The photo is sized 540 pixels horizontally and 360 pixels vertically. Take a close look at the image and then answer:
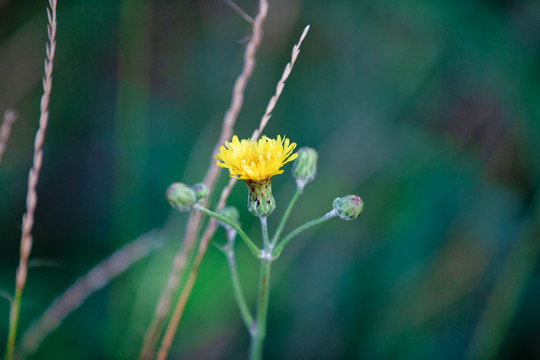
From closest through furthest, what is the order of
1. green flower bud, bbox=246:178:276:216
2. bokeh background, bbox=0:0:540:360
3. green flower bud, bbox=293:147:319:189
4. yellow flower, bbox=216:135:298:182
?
yellow flower, bbox=216:135:298:182 → green flower bud, bbox=246:178:276:216 → green flower bud, bbox=293:147:319:189 → bokeh background, bbox=0:0:540:360

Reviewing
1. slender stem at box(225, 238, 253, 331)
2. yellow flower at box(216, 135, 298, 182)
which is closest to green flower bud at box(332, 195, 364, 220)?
yellow flower at box(216, 135, 298, 182)

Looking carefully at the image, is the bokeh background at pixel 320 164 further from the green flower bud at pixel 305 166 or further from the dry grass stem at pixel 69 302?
the green flower bud at pixel 305 166

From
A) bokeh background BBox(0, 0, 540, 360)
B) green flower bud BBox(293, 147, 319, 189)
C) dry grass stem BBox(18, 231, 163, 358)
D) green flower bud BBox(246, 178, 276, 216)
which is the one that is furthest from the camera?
bokeh background BBox(0, 0, 540, 360)

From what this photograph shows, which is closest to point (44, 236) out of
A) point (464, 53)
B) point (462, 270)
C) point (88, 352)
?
point (88, 352)

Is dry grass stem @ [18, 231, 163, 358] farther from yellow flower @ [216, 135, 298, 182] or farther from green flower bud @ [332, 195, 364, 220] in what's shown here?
green flower bud @ [332, 195, 364, 220]

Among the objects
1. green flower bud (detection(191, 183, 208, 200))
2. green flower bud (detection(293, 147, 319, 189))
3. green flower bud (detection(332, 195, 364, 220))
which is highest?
green flower bud (detection(293, 147, 319, 189))

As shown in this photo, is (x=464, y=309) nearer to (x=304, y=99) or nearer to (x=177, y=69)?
(x=304, y=99)

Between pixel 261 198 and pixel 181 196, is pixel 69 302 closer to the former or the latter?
pixel 181 196

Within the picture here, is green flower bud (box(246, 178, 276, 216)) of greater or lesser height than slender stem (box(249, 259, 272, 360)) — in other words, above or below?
above

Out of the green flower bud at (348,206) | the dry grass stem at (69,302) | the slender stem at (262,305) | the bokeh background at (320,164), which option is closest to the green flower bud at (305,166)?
the green flower bud at (348,206)
